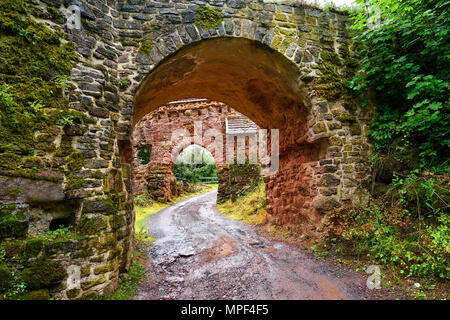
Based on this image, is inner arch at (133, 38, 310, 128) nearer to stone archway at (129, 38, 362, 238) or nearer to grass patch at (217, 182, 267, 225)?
stone archway at (129, 38, 362, 238)

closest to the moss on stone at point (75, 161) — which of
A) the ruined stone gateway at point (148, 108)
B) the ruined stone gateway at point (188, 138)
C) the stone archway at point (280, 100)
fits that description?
the ruined stone gateway at point (148, 108)

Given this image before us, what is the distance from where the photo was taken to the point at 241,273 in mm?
3330

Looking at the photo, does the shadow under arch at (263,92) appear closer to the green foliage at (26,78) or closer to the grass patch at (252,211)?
the grass patch at (252,211)

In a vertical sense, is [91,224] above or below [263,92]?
below

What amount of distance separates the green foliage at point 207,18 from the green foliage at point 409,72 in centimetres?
263

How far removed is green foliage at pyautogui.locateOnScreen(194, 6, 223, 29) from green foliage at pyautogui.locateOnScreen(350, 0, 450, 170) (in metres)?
2.63

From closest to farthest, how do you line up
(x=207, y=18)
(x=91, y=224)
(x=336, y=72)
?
(x=91, y=224), (x=207, y=18), (x=336, y=72)

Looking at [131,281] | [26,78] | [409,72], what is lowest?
[131,281]

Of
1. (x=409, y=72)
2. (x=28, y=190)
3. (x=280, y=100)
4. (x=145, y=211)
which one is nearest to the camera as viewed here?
(x=28, y=190)

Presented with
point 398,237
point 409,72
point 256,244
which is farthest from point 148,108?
point 398,237

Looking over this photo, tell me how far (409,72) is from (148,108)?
5338 mm

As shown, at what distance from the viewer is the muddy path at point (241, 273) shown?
2.78 meters

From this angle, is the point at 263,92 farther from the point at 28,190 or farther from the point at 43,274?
the point at 43,274

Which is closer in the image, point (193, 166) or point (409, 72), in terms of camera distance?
point (409, 72)
